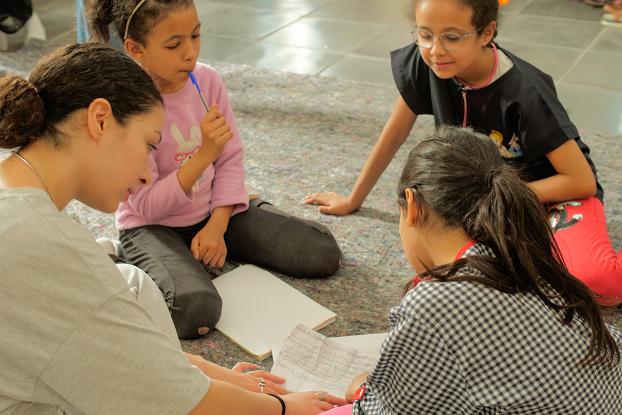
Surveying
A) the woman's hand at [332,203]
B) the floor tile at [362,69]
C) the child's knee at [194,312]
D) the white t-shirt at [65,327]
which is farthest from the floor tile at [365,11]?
the white t-shirt at [65,327]

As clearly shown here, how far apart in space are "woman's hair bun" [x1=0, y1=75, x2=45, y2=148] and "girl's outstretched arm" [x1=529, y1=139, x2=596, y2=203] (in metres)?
1.00

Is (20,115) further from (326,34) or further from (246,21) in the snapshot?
(246,21)

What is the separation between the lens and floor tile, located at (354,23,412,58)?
3.06 metres

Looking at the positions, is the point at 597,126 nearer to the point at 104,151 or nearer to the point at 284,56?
the point at 284,56

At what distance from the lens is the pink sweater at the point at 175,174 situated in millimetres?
1619

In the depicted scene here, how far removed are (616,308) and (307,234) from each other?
0.64 metres

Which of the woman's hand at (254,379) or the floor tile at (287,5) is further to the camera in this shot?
the floor tile at (287,5)

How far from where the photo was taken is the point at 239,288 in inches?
65.4

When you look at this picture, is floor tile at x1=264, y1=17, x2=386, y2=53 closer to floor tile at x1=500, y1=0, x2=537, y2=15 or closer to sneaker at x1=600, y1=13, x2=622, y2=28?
floor tile at x1=500, y1=0, x2=537, y2=15

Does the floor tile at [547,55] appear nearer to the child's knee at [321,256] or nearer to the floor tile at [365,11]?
the floor tile at [365,11]

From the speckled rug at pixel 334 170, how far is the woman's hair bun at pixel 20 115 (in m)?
0.65

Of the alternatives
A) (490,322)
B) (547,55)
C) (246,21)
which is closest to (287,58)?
(246,21)

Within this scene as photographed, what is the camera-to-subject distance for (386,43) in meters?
3.15

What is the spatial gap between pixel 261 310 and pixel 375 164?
485 mm
